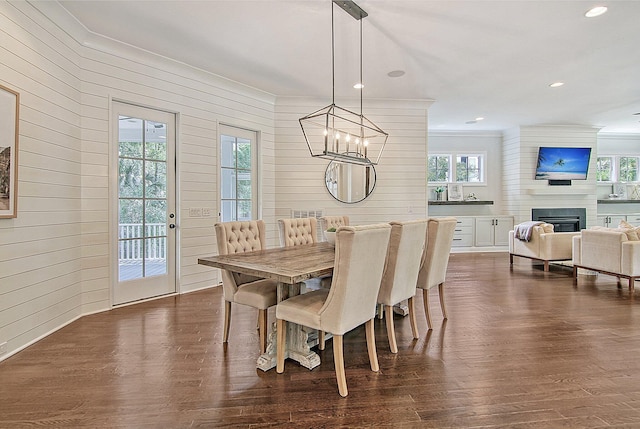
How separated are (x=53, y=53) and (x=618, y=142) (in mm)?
11532

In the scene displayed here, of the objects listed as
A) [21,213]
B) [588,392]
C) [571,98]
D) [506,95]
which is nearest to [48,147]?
[21,213]

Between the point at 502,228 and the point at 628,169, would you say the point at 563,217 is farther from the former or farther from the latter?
the point at 628,169

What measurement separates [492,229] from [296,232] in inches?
234

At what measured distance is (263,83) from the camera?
16.2 feet

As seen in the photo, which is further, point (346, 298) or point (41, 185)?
point (41, 185)

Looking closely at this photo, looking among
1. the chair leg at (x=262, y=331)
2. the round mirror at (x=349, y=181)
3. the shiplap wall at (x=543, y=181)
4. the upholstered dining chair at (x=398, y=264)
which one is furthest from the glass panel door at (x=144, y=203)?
the shiplap wall at (x=543, y=181)

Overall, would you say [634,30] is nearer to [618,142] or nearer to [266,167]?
[266,167]

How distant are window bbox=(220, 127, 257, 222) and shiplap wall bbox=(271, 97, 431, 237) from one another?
449 millimetres

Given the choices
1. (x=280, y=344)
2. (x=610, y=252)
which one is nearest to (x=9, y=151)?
(x=280, y=344)

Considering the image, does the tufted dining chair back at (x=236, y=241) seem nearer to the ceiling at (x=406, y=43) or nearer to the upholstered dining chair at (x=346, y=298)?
the upholstered dining chair at (x=346, y=298)

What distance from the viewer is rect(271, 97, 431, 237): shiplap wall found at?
559cm

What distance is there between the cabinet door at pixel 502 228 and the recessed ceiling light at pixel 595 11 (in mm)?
5453

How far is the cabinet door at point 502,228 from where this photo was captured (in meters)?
8.02

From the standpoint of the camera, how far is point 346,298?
2.09 meters
